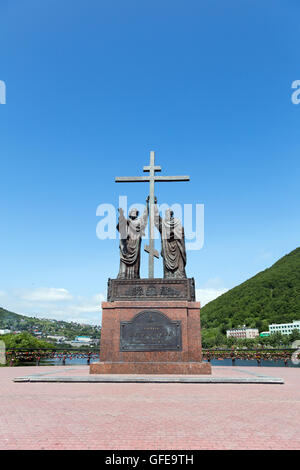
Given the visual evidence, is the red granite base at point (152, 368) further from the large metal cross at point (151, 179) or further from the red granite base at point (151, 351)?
the large metal cross at point (151, 179)

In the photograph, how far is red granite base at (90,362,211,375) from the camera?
34.9 ft

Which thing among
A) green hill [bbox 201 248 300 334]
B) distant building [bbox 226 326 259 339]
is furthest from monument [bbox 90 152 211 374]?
green hill [bbox 201 248 300 334]

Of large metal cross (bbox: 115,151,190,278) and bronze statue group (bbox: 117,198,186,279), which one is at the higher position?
large metal cross (bbox: 115,151,190,278)

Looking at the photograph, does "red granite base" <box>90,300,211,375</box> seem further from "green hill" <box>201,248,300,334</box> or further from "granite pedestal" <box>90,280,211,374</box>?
"green hill" <box>201,248,300,334</box>

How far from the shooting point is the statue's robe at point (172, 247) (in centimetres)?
1261

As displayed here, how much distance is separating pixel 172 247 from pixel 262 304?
11512 centimetres

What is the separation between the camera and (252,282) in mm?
131125

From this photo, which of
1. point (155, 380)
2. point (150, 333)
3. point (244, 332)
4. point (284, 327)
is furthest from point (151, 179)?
point (244, 332)

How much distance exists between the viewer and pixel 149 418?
5.18 m

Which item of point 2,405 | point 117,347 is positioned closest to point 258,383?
point 117,347

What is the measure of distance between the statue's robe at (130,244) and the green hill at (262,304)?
347 feet

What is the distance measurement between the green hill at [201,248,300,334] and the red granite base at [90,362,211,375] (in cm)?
10646

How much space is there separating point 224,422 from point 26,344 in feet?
137
